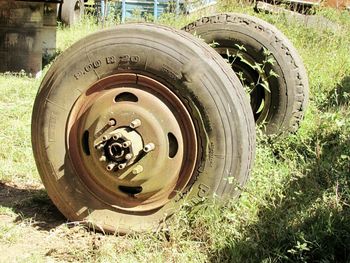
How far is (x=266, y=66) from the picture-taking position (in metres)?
4.18

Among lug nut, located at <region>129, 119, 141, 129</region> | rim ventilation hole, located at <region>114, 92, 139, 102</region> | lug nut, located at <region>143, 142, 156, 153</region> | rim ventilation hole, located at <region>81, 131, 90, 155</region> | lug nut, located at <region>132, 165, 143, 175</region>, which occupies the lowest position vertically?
lug nut, located at <region>132, 165, 143, 175</region>

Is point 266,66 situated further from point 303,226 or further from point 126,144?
point 126,144

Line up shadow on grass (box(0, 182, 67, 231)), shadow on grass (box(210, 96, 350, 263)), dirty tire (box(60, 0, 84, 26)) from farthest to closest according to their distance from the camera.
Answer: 1. dirty tire (box(60, 0, 84, 26))
2. shadow on grass (box(0, 182, 67, 231))
3. shadow on grass (box(210, 96, 350, 263))

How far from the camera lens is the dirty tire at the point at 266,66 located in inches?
164

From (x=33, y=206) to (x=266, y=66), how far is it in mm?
2034

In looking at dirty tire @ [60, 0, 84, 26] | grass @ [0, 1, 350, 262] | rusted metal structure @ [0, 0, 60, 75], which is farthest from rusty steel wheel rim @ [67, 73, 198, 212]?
dirty tire @ [60, 0, 84, 26]

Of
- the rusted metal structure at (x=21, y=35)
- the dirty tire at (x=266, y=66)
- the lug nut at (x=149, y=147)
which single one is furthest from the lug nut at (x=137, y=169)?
the rusted metal structure at (x=21, y=35)

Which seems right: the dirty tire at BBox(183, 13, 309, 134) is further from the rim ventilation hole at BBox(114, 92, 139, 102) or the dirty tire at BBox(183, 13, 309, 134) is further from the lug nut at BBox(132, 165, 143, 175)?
the lug nut at BBox(132, 165, 143, 175)

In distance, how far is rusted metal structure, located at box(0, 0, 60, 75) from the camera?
8.19m

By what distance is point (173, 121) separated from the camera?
113 inches

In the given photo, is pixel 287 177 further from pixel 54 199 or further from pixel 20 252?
pixel 20 252

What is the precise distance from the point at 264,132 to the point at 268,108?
0.20 m

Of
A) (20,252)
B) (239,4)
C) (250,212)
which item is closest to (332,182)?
(250,212)

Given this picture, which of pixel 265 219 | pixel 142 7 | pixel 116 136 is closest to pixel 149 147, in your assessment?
pixel 116 136
